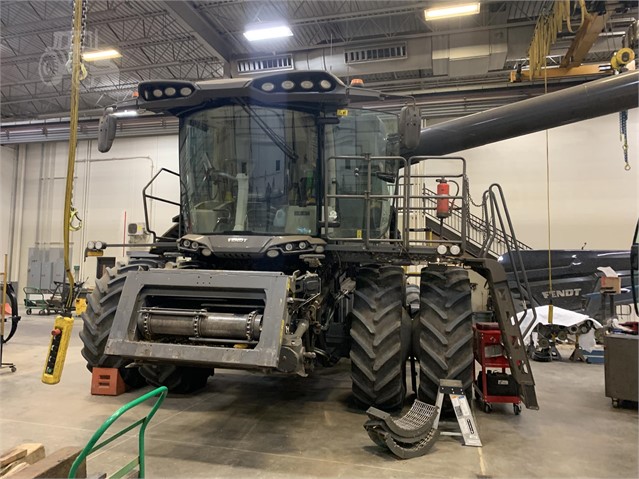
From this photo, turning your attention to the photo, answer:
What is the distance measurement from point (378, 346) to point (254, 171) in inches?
75.9

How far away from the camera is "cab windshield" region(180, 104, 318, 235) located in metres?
3.89

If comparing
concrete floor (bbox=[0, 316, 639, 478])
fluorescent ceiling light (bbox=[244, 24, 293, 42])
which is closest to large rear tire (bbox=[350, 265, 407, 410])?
concrete floor (bbox=[0, 316, 639, 478])

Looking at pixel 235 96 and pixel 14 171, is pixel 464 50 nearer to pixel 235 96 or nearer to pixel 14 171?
pixel 235 96

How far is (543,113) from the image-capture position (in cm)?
532

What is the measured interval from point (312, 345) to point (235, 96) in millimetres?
2341

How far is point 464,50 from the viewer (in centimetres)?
950

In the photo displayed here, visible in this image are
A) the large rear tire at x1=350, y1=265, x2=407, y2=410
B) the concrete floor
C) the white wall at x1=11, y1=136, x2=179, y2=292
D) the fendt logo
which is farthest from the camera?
the white wall at x1=11, y1=136, x2=179, y2=292

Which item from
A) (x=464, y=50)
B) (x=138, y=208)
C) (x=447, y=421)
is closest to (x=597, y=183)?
(x=464, y=50)

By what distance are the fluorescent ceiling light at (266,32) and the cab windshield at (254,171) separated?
6265 mm

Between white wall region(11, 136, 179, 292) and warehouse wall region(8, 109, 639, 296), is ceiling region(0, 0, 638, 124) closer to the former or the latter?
warehouse wall region(8, 109, 639, 296)

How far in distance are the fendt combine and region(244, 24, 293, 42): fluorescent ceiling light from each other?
6.18 metres

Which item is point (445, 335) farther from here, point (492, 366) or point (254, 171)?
point (254, 171)

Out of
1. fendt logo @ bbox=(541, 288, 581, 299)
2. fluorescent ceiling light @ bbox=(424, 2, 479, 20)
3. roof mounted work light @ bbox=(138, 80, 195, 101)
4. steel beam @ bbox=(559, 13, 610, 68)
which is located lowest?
fendt logo @ bbox=(541, 288, 581, 299)

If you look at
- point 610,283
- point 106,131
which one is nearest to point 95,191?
point 106,131
